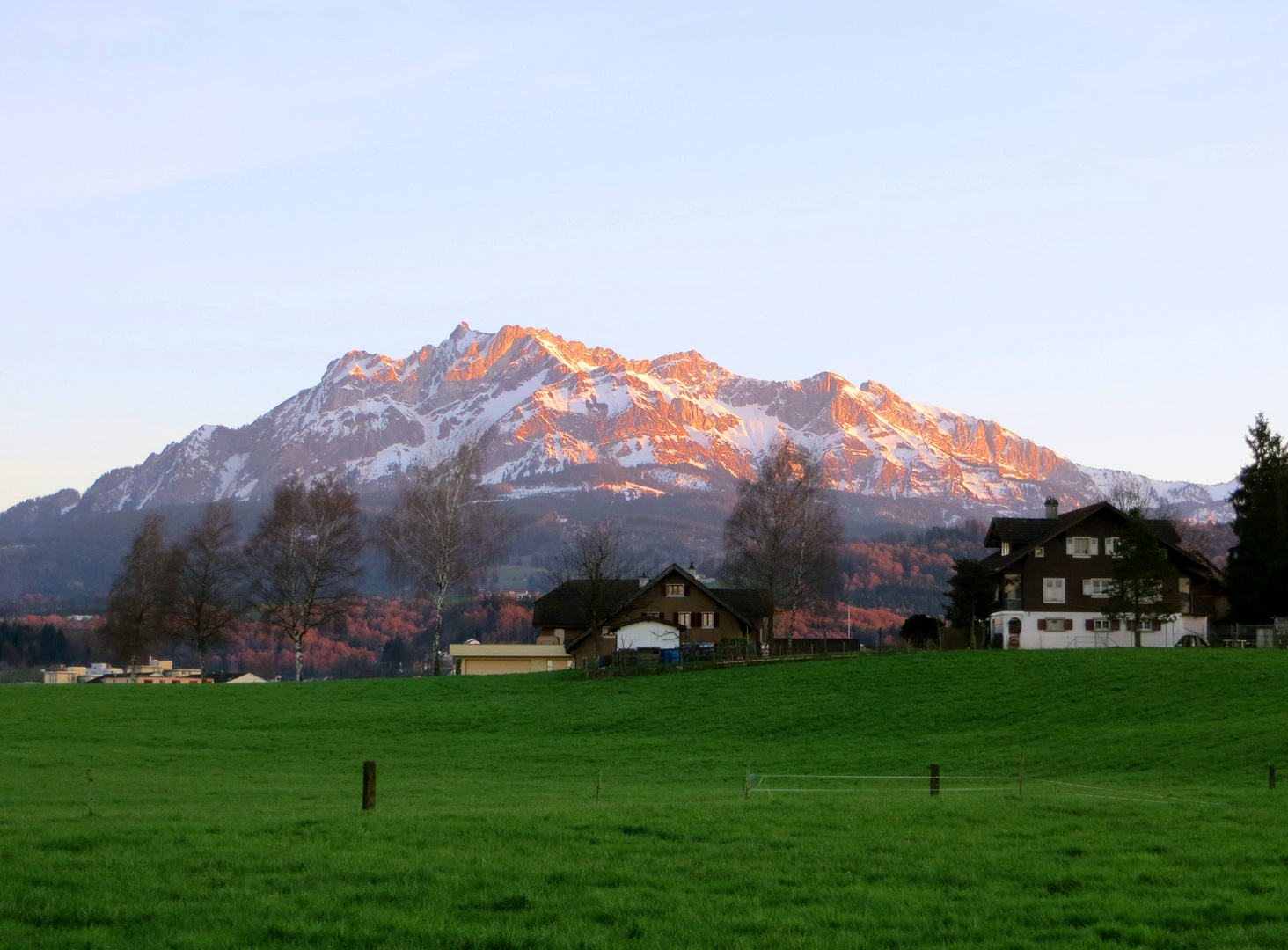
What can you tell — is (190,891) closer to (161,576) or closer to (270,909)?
(270,909)

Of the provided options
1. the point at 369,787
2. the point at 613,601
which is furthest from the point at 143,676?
the point at 369,787

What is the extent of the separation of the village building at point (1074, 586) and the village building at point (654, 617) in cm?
1756

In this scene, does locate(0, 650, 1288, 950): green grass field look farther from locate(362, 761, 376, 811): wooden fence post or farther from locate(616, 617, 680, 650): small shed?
locate(616, 617, 680, 650): small shed

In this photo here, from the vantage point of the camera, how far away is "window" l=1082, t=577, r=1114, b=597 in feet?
258

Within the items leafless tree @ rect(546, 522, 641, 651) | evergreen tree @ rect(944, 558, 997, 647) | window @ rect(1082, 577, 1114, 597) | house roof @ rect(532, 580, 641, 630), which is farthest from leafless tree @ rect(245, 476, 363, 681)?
window @ rect(1082, 577, 1114, 597)

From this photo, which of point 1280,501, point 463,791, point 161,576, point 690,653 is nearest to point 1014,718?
point 463,791

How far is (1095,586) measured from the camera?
78812 millimetres

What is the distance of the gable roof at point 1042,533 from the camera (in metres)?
78.1

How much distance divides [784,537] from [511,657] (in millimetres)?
24706

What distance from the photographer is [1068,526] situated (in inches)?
3068

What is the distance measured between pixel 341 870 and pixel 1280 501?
72656 millimetres

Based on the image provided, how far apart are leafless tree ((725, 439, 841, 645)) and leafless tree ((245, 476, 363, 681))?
25.1 metres

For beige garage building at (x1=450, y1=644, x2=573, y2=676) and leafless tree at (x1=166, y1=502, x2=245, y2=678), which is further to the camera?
beige garage building at (x1=450, y1=644, x2=573, y2=676)

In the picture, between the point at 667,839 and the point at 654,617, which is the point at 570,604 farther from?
the point at 667,839
